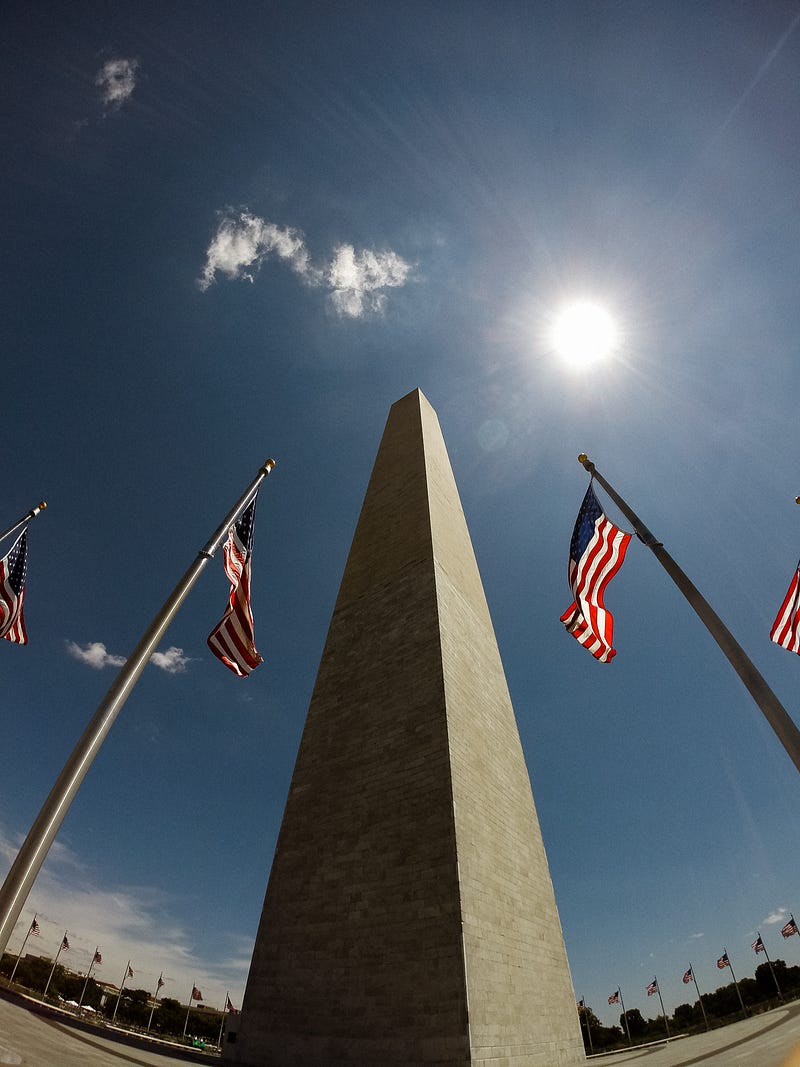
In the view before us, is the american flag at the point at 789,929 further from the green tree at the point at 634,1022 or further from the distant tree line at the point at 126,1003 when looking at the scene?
the distant tree line at the point at 126,1003

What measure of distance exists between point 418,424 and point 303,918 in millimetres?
15128

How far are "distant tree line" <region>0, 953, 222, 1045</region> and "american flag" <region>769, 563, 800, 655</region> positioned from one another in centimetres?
5001

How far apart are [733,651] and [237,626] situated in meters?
6.60

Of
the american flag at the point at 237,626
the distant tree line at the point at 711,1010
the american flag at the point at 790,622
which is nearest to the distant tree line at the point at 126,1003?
the distant tree line at the point at 711,1010

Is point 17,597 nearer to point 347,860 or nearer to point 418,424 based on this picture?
point 347,860

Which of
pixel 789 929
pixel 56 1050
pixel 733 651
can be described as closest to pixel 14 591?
pixel 56 1050

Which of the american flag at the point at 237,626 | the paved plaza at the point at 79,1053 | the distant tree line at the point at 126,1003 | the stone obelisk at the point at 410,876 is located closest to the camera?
the paved plaza at the point at 79,1053

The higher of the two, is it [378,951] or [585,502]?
[585,502]

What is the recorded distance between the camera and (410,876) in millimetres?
7355

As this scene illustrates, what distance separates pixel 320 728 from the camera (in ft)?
34.6

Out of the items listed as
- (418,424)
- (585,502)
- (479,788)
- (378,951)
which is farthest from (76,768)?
(418,424)

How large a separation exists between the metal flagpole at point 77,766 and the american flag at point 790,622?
869cm

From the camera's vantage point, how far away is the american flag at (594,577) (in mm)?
7969

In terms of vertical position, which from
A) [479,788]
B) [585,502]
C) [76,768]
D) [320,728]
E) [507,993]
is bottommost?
[507,993]
